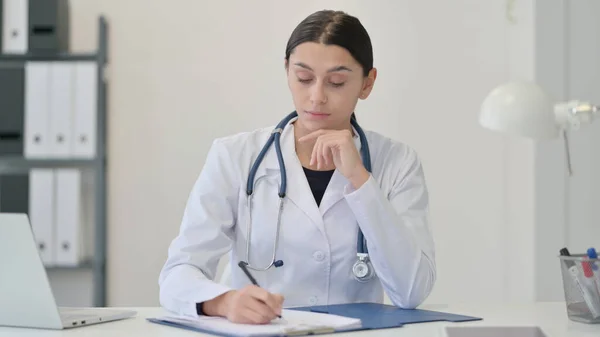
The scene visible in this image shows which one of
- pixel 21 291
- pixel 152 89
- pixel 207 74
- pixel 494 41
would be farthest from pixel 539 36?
pixel 21 291

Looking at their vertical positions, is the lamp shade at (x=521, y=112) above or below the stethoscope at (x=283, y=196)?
above

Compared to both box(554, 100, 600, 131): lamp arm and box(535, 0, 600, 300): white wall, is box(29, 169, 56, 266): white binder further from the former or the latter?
box(554, 100, 600, 131): lamp arm

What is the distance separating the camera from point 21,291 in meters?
1.50

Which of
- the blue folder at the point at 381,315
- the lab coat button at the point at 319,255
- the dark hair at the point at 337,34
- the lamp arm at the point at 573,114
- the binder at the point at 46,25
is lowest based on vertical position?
the blue folder at the point at 381,315

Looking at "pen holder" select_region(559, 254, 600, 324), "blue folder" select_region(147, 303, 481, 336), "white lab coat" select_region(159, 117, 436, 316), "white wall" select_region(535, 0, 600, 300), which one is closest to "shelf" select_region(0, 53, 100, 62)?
"white lab coat" select_region(159, 117, 436, 316)

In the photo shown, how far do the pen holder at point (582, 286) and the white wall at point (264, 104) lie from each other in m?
1.78

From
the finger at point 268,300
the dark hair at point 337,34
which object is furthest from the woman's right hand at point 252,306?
the dark hair at point 337,34

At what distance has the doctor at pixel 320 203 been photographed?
1.84 meters

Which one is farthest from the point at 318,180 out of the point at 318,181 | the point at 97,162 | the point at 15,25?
the point at 15,25

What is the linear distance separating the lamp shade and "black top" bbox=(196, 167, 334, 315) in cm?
70

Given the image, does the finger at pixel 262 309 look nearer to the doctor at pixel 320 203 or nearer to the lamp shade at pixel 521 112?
the doctor at pixel 320 203

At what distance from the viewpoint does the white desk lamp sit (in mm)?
1382

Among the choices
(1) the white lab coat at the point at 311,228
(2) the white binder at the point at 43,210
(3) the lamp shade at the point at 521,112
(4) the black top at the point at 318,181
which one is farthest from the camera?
(2) the white binder at the point at 43,210

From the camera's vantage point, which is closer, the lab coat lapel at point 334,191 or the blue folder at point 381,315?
the blue folder at point 381,315
